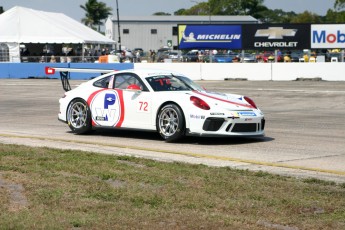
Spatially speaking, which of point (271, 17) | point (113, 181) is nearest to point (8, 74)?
point (113, 181)

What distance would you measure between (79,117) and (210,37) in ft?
101

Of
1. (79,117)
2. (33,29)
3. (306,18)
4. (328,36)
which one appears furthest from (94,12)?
(79,117)

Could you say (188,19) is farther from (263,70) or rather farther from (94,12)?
(263,70)

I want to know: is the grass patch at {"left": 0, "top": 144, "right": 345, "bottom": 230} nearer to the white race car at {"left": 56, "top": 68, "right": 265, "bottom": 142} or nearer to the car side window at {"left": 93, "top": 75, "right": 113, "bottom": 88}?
the white race car at {"left": 56, "top": 68, "right": 265, "bottom": 142}

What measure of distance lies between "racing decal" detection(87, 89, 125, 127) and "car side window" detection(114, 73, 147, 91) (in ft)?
0.46

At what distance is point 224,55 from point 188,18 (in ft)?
260

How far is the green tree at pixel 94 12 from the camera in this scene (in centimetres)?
14075

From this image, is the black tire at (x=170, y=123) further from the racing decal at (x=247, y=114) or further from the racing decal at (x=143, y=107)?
the racing decal at (x=247, y=114)

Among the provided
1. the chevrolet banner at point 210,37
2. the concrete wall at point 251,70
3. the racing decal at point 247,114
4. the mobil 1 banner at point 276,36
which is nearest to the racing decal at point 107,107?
the racing decal at point 247,114

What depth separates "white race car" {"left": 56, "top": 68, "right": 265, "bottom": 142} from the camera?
40.4 ft

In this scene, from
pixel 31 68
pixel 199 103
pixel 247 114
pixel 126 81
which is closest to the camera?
pixel 199 103

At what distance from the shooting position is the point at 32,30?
170ft

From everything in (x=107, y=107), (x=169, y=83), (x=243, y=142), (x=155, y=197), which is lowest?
(x=243, y=142)

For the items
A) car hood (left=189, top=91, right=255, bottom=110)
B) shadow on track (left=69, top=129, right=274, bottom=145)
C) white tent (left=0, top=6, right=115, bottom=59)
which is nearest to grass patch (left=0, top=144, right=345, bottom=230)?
car hood (left=189, top=91, right=255, bottom=110)
